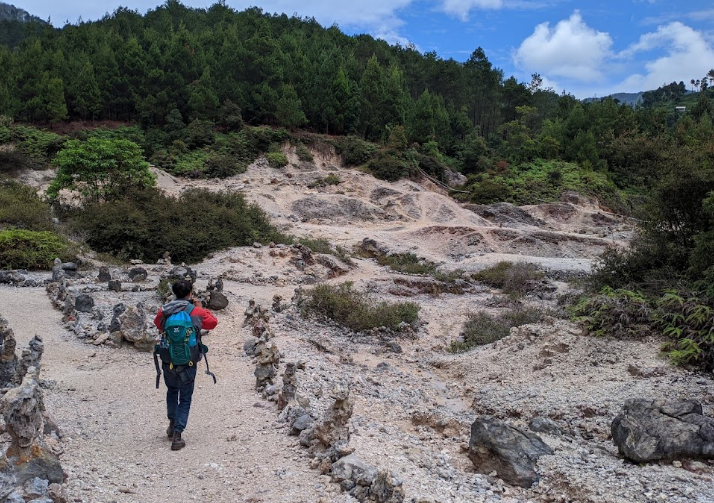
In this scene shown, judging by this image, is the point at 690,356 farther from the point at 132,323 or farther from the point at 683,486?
the point at 132,323

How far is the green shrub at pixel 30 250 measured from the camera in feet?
44.1

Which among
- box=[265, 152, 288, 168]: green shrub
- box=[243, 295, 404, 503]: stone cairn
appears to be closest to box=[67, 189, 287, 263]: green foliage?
box=[243, 295, 404, 503]: stone cairn

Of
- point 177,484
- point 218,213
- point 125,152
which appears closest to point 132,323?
point 177,484

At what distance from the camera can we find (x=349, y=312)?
466 inches

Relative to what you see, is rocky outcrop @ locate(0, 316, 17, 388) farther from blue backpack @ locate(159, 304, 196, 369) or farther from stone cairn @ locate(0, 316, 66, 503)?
blue backpack @ locate(159, 304, 196, 369)

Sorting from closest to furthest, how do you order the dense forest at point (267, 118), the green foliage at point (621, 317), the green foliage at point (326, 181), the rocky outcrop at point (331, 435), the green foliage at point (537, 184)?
the rocky outcrop at point (331, 435) < the green foliage at point (621, 317) < the green foliage at point (326, 181) < the green foliage at point (537, 184) < the dense forest at point (267, 118)

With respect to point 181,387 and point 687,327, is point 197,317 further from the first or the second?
point 687,327

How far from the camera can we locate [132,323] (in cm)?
827

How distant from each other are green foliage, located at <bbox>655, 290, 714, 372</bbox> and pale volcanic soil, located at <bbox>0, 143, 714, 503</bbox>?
0.28 meters

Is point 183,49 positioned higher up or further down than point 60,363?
higher up

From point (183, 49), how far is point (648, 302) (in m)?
41.5

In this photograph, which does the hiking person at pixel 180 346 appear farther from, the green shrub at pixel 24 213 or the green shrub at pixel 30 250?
the green shrub at pixel 24 213

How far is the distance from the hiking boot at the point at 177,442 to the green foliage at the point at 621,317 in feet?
23.4

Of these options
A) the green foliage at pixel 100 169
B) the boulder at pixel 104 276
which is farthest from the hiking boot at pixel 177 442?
the green foliage at pixel 100 169
